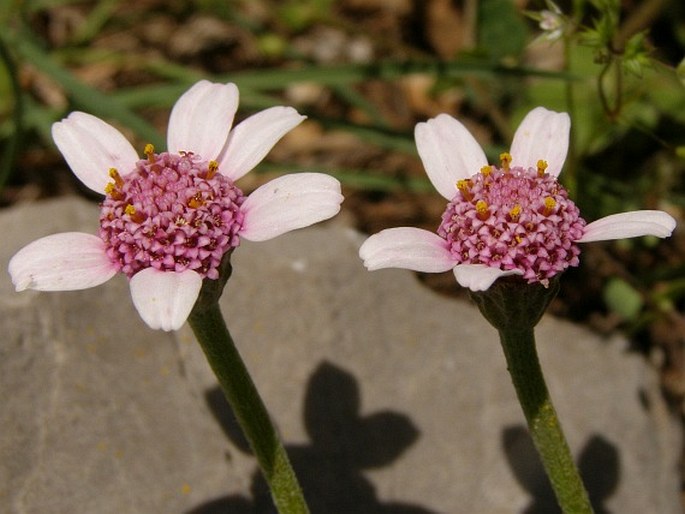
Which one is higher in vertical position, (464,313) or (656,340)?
(464,313)

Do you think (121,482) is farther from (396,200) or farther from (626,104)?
(396,200)

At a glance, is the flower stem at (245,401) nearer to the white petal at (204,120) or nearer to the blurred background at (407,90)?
the white petal at (204,120)

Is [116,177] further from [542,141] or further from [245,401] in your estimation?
[542,141]

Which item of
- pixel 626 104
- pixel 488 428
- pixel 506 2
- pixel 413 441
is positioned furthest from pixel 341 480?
pixel 506 2

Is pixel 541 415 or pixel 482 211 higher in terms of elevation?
pixel 482 211

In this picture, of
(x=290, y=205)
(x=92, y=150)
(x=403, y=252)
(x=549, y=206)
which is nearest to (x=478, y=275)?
(x=403, y=252)
